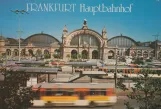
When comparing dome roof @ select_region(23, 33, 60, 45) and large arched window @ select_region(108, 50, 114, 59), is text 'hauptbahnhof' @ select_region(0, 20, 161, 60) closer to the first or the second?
large arched window @ select_region(108, 50, 114, 59)

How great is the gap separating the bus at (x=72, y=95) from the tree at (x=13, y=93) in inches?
293

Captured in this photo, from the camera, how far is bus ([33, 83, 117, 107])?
58.8ft

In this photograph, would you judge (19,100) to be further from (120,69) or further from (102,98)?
(120,69)

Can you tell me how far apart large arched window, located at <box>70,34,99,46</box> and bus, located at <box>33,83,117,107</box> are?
76.9 meters

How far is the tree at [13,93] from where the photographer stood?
9841 millimetres

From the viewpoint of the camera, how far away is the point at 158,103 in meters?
9.09

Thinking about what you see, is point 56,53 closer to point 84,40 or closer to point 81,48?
point 81,48

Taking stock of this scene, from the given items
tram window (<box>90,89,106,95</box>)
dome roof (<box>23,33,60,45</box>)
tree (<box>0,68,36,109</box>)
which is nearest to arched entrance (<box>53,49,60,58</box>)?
dome roof (<box>23,33,60,45</box>)

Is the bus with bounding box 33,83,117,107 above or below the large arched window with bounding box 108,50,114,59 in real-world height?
below

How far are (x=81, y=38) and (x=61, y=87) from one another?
7867 cm

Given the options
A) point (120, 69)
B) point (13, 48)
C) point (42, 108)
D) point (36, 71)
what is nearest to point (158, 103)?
point (42, 108)

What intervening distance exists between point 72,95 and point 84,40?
7852 centimetres

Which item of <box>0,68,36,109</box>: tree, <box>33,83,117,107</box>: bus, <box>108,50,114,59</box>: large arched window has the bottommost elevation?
<box>33,83,117,107</box>: bus

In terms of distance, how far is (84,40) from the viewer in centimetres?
9606
